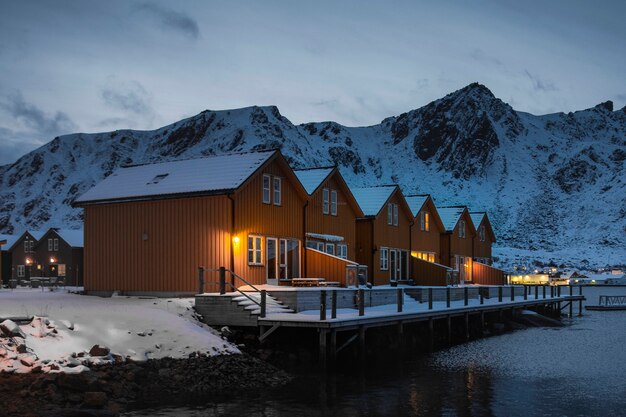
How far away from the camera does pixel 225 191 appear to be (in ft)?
99.6

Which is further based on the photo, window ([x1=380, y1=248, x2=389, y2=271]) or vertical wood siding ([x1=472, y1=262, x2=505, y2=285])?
vertical wood siding ([x1=472, y1=262, x2=505, y2=285])

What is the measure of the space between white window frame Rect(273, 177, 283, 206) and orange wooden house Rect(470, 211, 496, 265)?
30115mm

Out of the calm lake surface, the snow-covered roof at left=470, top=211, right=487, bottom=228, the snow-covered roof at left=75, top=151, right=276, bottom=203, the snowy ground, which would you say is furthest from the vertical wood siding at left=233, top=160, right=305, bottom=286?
the snow-covered roof at left=470, top=211, right=487, bottom=228

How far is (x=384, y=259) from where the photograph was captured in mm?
45844

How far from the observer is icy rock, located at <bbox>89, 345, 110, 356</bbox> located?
20188 mm

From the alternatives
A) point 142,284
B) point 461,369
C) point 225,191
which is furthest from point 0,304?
point 461,369

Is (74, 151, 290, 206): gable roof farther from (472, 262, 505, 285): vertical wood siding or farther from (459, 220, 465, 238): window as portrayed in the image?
(472, 262, 505, 285): vertical wood siding

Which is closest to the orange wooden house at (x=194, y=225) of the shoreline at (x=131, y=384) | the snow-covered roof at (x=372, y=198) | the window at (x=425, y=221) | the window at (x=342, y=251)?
the window at (x=342, y=251)

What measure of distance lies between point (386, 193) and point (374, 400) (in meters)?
26.9

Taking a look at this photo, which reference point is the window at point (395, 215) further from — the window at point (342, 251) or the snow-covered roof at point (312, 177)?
the snow-covered roof at point (312, 177)

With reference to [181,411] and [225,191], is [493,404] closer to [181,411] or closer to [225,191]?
[181,411]

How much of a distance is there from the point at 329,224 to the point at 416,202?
45.8 feet

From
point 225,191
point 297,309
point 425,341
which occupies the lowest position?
point 425,341

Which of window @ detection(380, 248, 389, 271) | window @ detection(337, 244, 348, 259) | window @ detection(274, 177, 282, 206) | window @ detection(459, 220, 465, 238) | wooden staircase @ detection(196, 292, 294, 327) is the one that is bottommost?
wooden staircase @ detection(196, 292, 294, 327)
